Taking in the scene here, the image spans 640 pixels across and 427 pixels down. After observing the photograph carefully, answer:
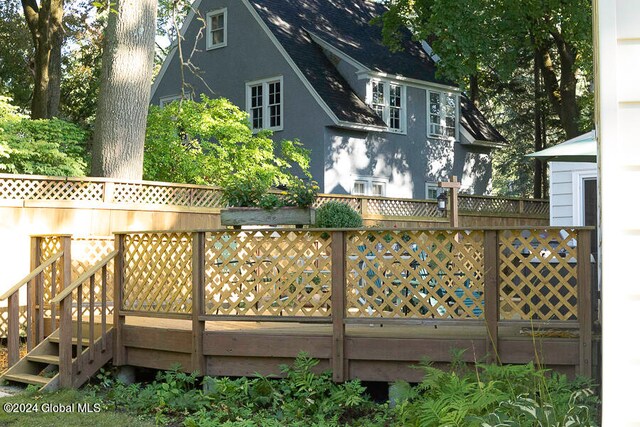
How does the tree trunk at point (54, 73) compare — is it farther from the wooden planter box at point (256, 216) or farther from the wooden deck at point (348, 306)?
the wooden deck at point (348, 306)

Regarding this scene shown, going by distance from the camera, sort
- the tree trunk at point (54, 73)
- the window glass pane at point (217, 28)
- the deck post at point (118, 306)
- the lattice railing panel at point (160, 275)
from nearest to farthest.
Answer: the lattice railing panel at point (160, 275) → the deck post at point (118, 306) → the tree trunk at point (54, 73) → the window glass pane at point (217, 28)

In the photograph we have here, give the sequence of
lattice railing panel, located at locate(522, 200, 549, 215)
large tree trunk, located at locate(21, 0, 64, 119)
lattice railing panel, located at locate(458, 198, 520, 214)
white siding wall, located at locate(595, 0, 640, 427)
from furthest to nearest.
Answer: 1. lattice railing panel, located at locate(522, 200, 549, 215)
2. lattice railing panel, located at locate(458, 198, 520, 214)
3. large tree trunk, located at locate(21, 0, 64, 119)
4. white siding wall, located at locate(595, 0, 640, 427)

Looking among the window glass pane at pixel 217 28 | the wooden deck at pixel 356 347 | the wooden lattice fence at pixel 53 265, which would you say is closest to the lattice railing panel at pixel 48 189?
the wooden lattice fence at pixel 53 265

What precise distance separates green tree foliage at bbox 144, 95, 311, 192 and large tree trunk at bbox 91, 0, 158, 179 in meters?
3.36

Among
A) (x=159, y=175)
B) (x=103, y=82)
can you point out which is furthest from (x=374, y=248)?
(x=159, y=175)

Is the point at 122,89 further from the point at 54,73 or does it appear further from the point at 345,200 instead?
the point at 54,73

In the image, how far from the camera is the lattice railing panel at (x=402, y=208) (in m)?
21.7

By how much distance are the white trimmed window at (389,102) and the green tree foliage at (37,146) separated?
927 cm

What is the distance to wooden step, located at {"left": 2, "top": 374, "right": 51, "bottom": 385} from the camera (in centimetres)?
896

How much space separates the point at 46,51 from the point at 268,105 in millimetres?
6094

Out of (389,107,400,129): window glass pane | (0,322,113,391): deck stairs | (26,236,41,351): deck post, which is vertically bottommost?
(0,322,113,391): deck stairs

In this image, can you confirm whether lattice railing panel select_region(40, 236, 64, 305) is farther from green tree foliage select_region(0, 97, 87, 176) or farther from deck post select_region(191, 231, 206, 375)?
green tree foliage select_region(0, 97, 87, 176)

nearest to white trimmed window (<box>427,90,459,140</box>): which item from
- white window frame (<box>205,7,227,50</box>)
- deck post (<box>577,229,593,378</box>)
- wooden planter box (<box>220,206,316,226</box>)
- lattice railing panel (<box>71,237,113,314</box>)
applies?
white window frame (<box>205,7,227,50</box>)

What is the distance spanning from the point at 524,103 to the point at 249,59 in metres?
16.1
